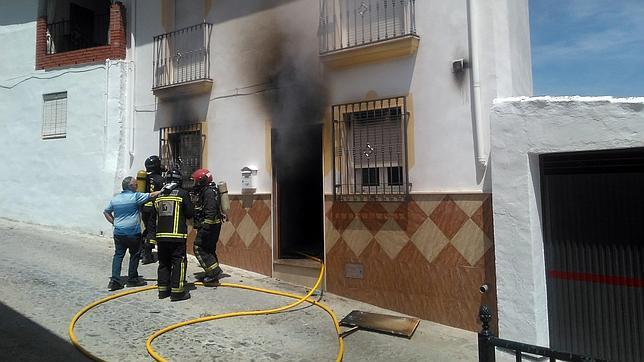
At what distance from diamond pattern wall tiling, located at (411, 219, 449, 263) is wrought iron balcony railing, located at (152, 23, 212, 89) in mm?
4855

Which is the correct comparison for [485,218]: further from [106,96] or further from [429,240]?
[106,96]

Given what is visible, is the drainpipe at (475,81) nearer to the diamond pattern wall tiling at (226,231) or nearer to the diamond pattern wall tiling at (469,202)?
the diamond pattern wall tiling at (469,202)

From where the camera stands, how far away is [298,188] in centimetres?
883

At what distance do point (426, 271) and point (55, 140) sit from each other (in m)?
8.58

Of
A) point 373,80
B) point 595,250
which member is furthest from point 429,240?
point 373,80

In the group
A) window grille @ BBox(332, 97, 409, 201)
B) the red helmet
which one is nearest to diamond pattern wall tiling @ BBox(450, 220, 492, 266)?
window grille @ BBox(332, 97, 409, 201)

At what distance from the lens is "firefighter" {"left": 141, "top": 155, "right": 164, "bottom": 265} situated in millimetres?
7715

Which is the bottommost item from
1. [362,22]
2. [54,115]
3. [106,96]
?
[54,115]

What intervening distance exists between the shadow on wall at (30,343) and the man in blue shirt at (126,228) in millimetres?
1367

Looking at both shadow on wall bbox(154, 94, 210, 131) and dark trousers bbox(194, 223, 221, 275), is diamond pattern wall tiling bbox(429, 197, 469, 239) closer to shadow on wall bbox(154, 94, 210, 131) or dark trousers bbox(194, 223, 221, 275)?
dark trousers bbox(194, 223, 221, 275)

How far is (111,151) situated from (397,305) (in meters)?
6.69

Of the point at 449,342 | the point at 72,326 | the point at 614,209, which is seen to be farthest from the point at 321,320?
the point at 614,209

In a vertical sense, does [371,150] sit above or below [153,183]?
above

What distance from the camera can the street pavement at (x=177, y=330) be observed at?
4.51 m
